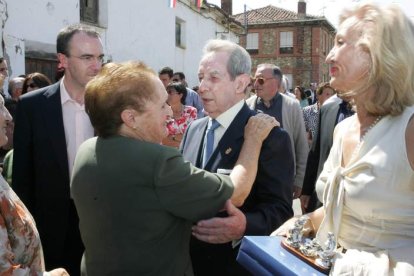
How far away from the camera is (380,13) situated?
5.61ft

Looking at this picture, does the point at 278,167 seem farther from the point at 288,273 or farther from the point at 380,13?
the point at 380,13

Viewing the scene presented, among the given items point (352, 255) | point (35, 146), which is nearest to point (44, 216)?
point (35, 146)

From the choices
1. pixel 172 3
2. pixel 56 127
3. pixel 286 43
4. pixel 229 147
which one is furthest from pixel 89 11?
pixel 286 43

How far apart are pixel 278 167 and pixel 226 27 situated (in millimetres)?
18342

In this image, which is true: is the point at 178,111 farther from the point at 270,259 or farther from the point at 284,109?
the point at 270,259

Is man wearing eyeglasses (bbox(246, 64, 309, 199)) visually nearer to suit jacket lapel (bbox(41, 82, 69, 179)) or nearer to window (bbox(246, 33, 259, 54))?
suit jacket lapel (bbox(41, 82, 69, 179))

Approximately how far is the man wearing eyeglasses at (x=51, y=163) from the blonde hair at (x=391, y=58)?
1889 mm

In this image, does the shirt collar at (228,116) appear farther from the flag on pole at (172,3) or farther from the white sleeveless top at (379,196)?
the flag on pole at (172,3)

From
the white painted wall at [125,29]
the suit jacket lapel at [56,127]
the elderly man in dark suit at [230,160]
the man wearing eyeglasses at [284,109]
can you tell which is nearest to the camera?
the elderly man in dark suit at [230,160]

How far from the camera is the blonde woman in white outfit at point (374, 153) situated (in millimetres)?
1545

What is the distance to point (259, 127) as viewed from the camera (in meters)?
2.11

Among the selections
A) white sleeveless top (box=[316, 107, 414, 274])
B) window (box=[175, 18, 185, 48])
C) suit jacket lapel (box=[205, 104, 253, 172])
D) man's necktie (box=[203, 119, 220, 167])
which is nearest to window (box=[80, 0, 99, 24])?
window (box=[175, 18, 185, 48])

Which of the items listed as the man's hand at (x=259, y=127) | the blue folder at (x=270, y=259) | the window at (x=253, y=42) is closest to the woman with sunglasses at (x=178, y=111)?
the man's hand at (x=259, y=127)

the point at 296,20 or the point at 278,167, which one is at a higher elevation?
the point at 296,20
